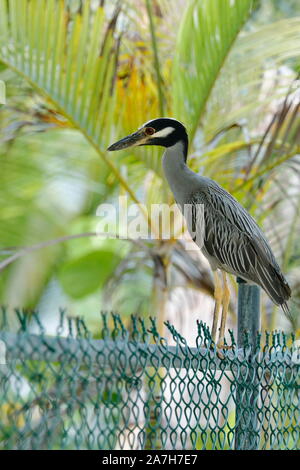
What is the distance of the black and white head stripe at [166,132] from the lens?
302cm

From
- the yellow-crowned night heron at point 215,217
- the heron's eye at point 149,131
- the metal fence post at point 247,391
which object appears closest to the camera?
the metal fence post at point 247,391

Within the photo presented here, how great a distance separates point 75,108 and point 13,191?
2669 millimetres

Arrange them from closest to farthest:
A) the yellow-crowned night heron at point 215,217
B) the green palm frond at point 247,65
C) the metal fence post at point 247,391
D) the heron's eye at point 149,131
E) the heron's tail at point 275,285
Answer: the metal fence post at point 247,391
the heron's tail at point 275,285
the yellow-crowned night heron at point 215,217
the heron's eye at point 149,131
the green palm frond at point 247,65

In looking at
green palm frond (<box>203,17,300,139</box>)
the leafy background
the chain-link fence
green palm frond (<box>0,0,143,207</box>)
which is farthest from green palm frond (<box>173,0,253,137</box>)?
the chain-link fence

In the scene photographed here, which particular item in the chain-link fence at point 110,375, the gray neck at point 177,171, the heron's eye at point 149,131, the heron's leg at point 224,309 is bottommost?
the chain-link fence at point 110,375

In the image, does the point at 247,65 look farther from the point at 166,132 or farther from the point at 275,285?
the point at 275,285

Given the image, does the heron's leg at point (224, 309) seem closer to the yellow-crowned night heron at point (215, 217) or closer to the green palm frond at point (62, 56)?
the yellow-crowned night heron at point (215, 217)

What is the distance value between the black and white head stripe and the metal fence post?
2.98 feet

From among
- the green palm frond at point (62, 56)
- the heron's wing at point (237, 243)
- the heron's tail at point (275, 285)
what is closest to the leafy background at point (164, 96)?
the green palm frond at point (62, 56)

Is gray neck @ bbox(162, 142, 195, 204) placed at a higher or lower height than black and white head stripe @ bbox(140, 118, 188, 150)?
lower

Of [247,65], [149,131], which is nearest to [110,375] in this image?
[149,131]

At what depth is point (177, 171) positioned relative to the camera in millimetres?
3107

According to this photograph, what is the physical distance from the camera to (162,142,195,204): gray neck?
10.1ft

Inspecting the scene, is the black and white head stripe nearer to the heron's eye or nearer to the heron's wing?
the heron's eye
